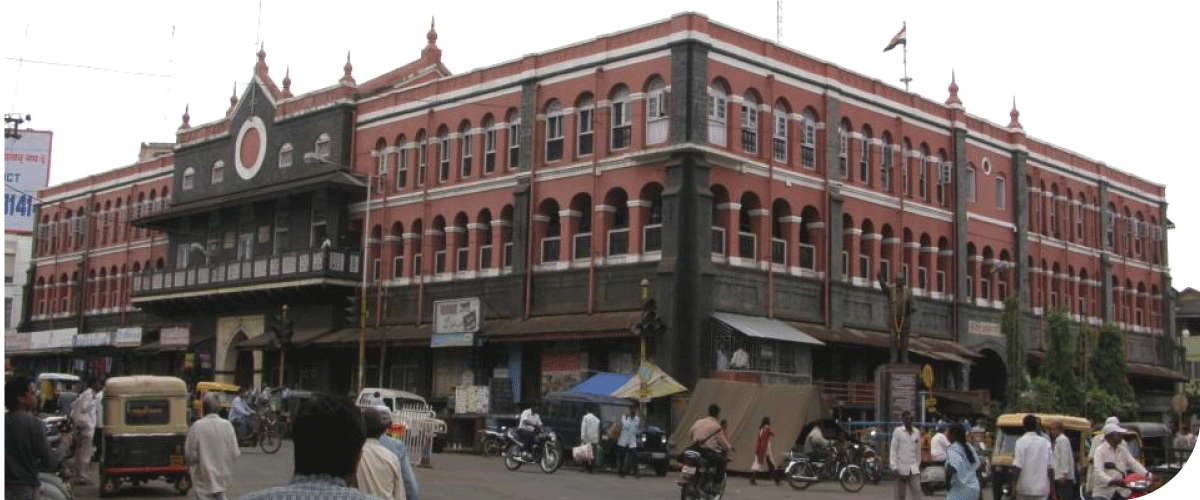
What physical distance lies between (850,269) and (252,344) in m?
20.3

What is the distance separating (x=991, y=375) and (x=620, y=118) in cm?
1788

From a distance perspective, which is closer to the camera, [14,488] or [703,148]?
[14,488]

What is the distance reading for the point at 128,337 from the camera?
53.0m

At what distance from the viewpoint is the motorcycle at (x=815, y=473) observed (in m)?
25.4

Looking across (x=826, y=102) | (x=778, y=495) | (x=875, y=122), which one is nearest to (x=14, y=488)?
(x=778, y=495)

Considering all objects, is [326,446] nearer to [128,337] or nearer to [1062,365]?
[1062,365]

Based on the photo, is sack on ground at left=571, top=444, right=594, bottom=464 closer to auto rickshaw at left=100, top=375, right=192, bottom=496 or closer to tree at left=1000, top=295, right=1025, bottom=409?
auto rickshaw at left=100, top=375, right=192, bottom=496

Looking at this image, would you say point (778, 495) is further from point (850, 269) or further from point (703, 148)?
point (850, 269)

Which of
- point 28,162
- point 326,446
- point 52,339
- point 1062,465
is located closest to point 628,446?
point 1062,465

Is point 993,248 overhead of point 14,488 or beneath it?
Answer: overhead

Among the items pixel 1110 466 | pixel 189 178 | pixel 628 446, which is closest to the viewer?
pixel 1110 466

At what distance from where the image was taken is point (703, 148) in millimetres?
33531

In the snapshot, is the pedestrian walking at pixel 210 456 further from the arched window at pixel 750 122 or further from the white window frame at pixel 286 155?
the white window frame at pixel 286 155

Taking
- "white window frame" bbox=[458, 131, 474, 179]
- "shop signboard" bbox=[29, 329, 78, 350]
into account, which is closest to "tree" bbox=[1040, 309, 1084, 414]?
"white window frame" bbox=[458, 131, 474, 179]
